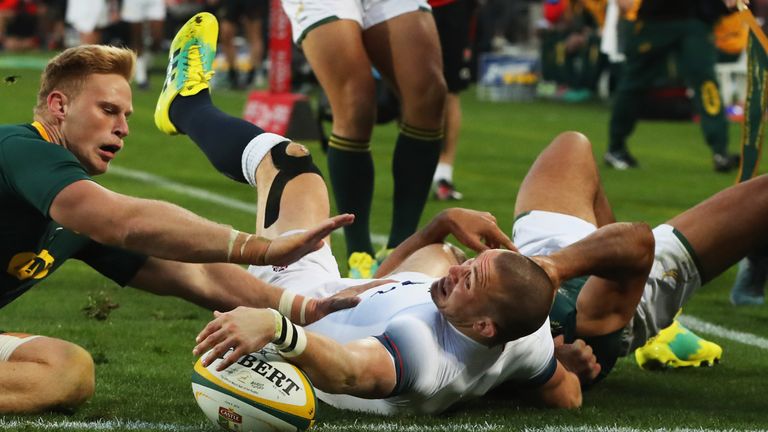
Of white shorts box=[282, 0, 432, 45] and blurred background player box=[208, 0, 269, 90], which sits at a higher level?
white shorts box=[282, 0, 432, 45]

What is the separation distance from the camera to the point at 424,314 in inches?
167

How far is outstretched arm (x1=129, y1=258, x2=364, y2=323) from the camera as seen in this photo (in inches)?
184

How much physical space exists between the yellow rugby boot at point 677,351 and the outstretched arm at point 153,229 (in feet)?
6.41

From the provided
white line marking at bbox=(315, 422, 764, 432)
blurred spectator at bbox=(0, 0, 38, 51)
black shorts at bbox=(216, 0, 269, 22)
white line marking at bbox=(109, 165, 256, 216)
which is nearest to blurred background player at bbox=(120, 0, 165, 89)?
black shorts at bbox=(216, 0, 269, 22)

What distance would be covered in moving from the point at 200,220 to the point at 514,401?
1305 millimetres

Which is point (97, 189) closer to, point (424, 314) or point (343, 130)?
point (424, 314)

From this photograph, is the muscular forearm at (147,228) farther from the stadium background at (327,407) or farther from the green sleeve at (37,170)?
the stadium background at (327,407)

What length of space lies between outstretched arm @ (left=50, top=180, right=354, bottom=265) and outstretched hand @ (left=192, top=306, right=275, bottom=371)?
5.7 inches

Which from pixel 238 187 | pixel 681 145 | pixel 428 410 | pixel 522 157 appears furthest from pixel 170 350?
pixel 681 145

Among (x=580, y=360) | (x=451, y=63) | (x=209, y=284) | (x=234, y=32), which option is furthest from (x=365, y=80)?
(x=234, y=32)

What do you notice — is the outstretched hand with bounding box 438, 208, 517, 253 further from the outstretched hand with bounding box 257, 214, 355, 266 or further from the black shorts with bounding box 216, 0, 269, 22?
the black shorts with bounding box 216, 0, 269, 22

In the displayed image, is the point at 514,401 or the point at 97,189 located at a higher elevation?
the point at 97,189

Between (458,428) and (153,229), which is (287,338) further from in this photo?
(458,428)

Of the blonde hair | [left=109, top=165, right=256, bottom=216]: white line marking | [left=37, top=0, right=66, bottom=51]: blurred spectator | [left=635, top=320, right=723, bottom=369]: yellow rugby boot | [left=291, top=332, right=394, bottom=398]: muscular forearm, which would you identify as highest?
the blonde hair
